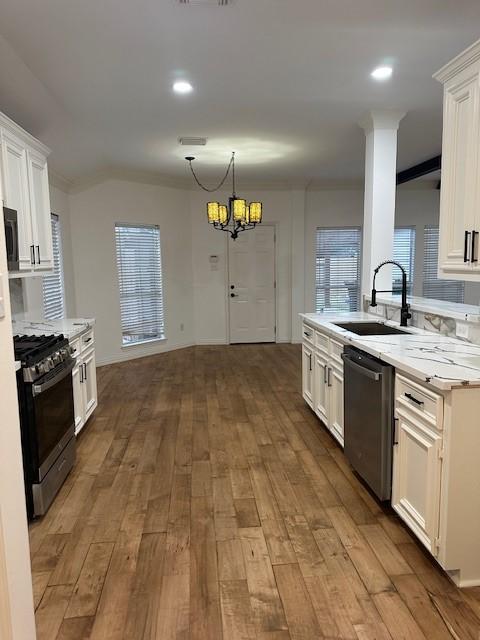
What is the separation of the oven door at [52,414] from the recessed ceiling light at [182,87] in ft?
7.28

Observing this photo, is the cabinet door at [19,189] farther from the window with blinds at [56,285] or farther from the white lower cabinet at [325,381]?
the white lower cabinet at [325,381]

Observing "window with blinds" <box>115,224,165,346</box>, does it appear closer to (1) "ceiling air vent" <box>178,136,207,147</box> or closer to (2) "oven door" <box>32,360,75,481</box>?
(1) "ceiling air vent" <box>178,136,207,147</box>

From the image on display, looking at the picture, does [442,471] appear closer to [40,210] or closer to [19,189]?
[19,189]

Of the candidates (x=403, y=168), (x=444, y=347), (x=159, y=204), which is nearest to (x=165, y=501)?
(x=444, y=347)

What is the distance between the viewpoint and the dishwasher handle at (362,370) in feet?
8.04

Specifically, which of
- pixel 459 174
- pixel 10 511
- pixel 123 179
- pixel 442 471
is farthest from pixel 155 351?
pixel 10 511

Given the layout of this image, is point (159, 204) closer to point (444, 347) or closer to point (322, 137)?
point (322, 137)

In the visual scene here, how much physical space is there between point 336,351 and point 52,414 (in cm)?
199

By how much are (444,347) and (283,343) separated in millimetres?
5393

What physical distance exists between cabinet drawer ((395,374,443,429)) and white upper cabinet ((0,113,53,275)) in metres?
2.68

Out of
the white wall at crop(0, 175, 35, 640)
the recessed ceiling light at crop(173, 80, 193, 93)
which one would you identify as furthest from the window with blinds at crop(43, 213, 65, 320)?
the white wall at crop(0, 175, 35, 640)

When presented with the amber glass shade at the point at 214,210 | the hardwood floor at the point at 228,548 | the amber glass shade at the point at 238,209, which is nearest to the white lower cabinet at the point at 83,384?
the hardwood floor at the point at 228,548

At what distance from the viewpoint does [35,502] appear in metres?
2.52

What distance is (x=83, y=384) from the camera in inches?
148
